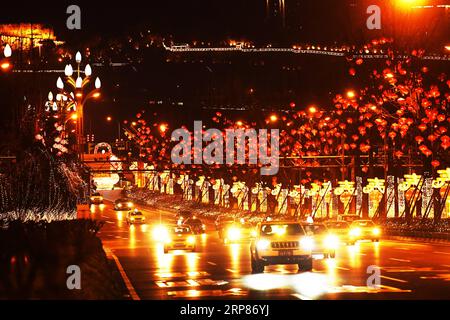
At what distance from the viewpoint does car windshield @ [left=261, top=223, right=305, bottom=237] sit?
31480 mm

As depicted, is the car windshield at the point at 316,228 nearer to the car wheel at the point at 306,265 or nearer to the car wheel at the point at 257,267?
the car wheel at the point at 306,265

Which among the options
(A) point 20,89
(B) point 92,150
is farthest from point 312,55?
(A) point 20,89

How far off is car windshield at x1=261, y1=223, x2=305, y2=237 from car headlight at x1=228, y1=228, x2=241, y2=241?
25302 millimetres

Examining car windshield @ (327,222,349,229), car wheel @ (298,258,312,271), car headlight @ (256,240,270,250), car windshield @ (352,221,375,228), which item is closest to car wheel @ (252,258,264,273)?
car headlight @ (256,240,270,250)

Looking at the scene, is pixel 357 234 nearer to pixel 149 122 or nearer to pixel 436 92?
pixel 436 92

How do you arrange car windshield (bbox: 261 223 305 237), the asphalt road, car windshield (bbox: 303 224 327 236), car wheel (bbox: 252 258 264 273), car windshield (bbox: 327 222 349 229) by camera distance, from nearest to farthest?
the asphalt road
car wheel (bbox: 252 258 264 273)
car windshield (bbox: 261 223 305 237)
car windshield (bbox: 303 224 327 236)
car windshield (bbox: 327 222 349 229)

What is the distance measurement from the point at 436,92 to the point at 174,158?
210ft

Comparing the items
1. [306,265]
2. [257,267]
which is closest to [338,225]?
[306,265]

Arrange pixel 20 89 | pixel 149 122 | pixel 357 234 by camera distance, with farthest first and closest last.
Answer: pixel 149 122 < pixel 357 234 < pixel 20 89

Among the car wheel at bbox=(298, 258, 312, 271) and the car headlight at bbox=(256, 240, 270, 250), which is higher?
the car headlight at bbox=(256, 240, 270, 250)

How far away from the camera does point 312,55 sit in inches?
6521

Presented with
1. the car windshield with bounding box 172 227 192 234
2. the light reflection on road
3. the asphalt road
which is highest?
the car windshield with bounding box 172 227 192 234

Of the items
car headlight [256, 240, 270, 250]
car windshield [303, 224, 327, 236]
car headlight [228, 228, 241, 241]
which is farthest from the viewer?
car headlight [228, 228, 241, 241]

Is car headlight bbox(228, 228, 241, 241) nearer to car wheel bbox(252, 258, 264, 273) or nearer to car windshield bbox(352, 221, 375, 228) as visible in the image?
car windshield bbox(352, 221, 375, 228)
